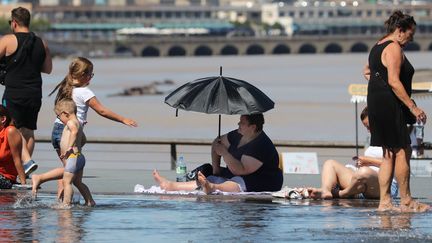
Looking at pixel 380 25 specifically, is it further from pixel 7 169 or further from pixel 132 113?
pixel 7 169

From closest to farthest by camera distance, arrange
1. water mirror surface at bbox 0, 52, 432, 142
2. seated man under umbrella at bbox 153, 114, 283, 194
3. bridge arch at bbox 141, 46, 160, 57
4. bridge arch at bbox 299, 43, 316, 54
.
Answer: seated man under umbrella at bbox 153, 114, 283, 194, water mirror surface at bbox 0, 52, 432, 142, bridge arch at bbox 141, 46, 160, 57, bridge arch at bbox 299, 43, 316, 54

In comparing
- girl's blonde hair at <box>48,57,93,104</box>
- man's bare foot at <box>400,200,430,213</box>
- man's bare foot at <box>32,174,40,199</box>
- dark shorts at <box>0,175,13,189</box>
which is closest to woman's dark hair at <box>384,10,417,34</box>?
man's bare foot at <box>400,200,430,213</box>

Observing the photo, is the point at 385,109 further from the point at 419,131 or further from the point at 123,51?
the point at 123,51

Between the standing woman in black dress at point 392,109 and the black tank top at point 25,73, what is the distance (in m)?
3.39

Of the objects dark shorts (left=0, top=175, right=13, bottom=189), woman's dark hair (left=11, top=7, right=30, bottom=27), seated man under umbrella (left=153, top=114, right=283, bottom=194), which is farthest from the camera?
woman's dark hair (left=11, top=7, right=30, bottom=27)

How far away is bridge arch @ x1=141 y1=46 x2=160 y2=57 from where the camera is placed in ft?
562

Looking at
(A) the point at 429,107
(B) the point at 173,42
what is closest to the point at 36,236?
(A) the point at 429,107

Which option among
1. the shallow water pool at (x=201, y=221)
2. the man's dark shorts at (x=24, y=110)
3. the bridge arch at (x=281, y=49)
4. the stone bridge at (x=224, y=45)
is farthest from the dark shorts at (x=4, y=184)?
the bridge arch at (x=281, y=49)

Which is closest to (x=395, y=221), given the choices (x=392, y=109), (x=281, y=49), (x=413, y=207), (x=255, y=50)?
(x=413, y=207)

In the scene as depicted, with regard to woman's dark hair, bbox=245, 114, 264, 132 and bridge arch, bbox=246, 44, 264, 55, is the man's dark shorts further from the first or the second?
bridge arch, bbox=246, 44, 264, 55

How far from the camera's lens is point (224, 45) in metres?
173

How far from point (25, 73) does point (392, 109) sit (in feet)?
12.1

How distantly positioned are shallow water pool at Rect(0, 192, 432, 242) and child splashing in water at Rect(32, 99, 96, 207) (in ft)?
0.45

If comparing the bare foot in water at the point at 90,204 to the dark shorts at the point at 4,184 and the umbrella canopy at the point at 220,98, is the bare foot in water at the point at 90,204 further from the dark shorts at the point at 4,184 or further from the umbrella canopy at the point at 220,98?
the dark shorts at the point at 4,184
